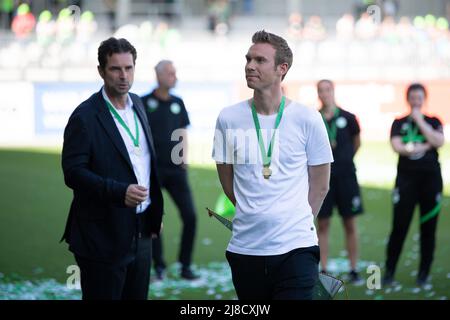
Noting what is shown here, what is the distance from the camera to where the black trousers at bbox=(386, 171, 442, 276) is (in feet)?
29.2

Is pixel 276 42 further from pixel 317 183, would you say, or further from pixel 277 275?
pixel 277 275

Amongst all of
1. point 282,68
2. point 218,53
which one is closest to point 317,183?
point 282,68

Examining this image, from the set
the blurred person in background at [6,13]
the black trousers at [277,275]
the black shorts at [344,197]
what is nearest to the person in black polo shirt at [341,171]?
the black shorts at [344,197]

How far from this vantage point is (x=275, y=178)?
485cm

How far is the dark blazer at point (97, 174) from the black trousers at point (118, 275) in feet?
0.19

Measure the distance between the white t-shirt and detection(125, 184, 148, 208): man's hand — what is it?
1.74 feet

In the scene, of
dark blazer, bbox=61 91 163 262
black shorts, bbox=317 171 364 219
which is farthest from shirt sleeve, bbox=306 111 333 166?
black shorts, bbox=317 171 364 219

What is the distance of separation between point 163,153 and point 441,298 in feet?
10.4

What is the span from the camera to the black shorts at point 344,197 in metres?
8.96

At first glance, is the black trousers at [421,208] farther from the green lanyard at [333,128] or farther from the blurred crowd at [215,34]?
the blurred crowd at [215,34]

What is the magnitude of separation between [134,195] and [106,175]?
0.38 meters
